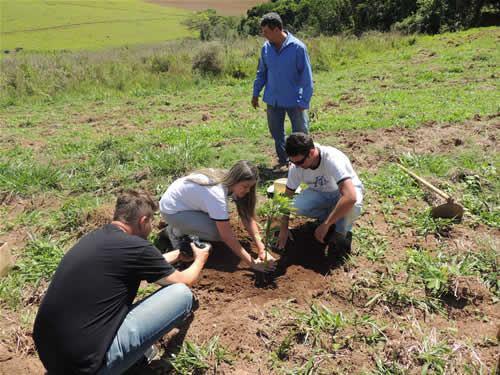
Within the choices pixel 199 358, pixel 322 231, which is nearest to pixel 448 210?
pixel 322 231

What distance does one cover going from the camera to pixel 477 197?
4289 mm

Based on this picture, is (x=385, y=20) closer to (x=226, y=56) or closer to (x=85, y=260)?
(x=226, y=56)

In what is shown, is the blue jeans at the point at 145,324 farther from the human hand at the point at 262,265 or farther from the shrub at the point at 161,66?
the shrub at the point at 161,66

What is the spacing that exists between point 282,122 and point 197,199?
228cm

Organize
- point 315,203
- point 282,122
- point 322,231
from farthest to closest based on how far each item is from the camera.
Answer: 1. point 282,122
2. point 315,203
3. point 322,231

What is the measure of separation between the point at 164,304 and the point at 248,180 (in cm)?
111

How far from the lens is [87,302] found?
2102 millimetres

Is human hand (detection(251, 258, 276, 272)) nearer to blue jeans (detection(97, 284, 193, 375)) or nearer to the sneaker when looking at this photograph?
blue jeans (detection(97, 284, 193, 375))

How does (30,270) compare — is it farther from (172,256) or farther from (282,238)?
(282,238)

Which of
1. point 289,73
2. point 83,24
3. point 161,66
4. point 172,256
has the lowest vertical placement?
point 172,256

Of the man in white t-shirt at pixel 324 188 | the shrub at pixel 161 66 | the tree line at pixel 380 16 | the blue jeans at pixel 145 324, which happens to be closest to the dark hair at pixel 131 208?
the blue jeans at pixel 145 324

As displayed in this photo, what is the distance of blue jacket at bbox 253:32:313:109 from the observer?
4773 millimetres

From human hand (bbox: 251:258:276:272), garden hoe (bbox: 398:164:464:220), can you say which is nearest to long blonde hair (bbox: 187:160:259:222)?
human hand (bbox: 251:258:276:272)

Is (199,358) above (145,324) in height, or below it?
below
